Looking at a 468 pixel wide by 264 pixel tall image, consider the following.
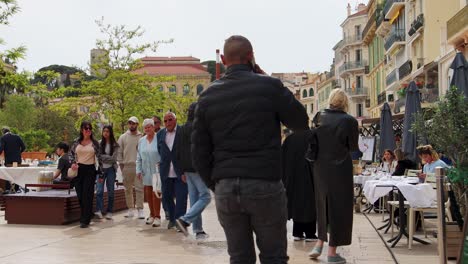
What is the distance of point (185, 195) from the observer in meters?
11.6

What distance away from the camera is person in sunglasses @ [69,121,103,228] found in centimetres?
1235

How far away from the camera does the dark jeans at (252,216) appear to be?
14.8ft

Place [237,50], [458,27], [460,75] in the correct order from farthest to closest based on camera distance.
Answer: [458,27]
[460,75]
[237,50]

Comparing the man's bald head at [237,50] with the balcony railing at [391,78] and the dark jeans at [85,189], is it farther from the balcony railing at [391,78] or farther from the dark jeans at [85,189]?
the balcony railing at [391,78]

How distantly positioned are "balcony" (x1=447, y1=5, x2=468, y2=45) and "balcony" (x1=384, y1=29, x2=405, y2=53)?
20.5 metres

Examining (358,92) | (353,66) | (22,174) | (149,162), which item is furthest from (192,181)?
(353,66)

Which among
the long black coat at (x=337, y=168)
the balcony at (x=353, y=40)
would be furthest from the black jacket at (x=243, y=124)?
the balcony at (x=353, y=40)

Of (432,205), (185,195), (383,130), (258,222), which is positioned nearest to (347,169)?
(432,205)

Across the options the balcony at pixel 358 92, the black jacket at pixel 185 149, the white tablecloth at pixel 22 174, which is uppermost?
the balcony at pixel 358 92

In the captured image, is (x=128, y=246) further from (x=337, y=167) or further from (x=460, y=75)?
(x=460, y=75)

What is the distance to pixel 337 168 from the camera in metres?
7.72

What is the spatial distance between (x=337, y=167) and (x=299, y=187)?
2.81m

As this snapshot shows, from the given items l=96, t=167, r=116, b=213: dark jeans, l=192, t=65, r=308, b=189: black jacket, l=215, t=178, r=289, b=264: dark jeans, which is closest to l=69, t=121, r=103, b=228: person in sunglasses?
l=96, t=167, r=116, b=213: dark jeans

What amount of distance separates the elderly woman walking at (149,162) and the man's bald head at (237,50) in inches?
313
